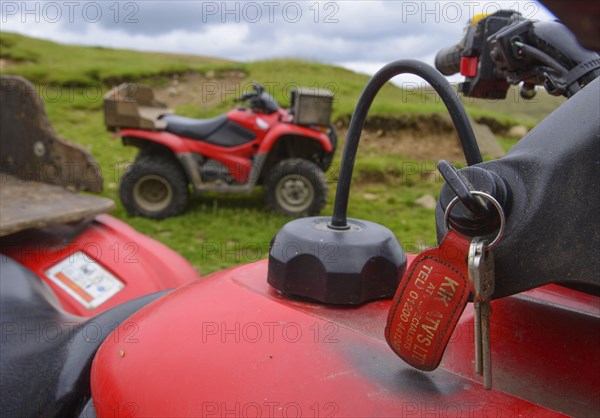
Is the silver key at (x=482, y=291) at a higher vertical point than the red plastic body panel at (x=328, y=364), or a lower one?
higher

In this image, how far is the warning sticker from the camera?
156 centimetres

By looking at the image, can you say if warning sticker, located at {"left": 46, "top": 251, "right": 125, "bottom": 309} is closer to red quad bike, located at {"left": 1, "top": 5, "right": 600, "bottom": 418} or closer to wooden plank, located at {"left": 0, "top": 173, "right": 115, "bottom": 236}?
wooden plank, located at {"left": 0, "top": 173, "right": 115, "bottom": 236}

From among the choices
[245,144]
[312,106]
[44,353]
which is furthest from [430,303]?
[245,144]

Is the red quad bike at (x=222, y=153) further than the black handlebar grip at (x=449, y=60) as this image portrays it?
Yes

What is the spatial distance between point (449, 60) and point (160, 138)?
4.27m

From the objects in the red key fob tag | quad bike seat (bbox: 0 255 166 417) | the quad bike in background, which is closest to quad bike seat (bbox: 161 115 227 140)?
the quad bike in background

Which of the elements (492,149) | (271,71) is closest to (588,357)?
(492,149)

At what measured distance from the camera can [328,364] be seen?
639mm

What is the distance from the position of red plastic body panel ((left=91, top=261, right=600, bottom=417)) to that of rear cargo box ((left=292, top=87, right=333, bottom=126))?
423cm

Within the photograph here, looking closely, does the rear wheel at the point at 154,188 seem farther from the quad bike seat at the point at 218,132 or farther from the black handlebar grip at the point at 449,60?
the black handlebar grip at the point at 449,60

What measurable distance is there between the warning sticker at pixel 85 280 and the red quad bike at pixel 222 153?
3.37 meters

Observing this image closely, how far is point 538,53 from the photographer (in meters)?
0.75

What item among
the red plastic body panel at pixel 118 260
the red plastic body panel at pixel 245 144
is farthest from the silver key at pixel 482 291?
the red plastic body panel at pixel 245 144

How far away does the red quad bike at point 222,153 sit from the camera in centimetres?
495
